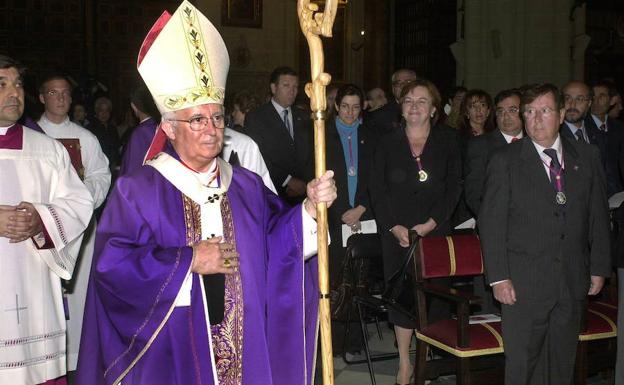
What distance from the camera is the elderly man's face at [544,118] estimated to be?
4.07 m

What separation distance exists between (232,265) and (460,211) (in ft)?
12.3

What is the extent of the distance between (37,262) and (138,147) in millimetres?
924

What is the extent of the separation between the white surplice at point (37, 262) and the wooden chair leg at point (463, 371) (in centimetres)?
210

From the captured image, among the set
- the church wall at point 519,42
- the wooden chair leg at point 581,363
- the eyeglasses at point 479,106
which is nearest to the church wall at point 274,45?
the church wall at point 519,42

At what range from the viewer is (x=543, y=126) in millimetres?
4070

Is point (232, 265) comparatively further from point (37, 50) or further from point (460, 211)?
point (37, 50)

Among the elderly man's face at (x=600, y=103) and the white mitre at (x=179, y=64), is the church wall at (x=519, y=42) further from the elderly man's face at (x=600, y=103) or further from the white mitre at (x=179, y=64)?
the white mitre at (x=179, y=64)

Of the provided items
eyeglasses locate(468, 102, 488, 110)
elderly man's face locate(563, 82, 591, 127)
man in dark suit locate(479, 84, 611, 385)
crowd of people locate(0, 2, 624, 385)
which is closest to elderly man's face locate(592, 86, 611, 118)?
crowd of people locate(0, 2, 624, 385)

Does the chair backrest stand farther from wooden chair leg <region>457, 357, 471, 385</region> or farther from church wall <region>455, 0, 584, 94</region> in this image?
church wall <region>455, 0, 584, 94</region>

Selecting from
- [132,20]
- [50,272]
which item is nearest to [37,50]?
[132,20]

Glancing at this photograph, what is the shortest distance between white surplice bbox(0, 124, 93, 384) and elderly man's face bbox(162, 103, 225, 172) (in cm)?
106

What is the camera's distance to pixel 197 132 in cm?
295

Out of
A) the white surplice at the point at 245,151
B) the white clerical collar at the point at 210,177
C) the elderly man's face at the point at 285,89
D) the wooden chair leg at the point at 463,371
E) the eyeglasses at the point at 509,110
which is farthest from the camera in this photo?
the elderly man's face at the point at 285,89

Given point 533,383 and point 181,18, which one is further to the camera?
point 533,383
